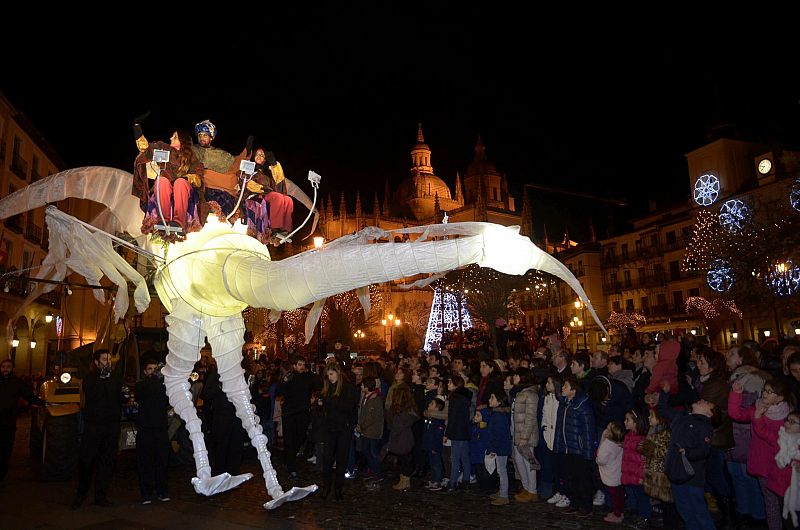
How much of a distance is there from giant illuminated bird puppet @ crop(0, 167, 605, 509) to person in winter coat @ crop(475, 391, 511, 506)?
255 centimetres

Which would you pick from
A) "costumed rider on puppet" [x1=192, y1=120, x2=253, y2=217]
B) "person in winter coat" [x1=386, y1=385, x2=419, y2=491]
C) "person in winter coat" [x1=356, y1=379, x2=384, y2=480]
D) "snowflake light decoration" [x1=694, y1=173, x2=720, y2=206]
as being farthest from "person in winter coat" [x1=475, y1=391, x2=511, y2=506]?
"snowflake light decoration" [x1=694, y1=173, x2=720, y2=206]

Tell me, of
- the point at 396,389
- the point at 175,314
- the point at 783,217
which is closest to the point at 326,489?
the point at 396,389

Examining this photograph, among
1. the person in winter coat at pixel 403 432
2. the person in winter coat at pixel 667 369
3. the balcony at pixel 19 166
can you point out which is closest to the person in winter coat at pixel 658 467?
the person in winter coat at pixel 667 369

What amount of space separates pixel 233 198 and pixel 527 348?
39.4 ft

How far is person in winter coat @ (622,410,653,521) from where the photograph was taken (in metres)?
6.74

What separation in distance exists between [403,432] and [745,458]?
174 inches

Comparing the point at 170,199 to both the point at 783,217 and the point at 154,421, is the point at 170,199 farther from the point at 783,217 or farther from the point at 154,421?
the point at 783,217

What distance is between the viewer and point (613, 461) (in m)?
6.93

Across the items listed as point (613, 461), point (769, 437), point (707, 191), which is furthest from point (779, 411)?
point (707, 191)

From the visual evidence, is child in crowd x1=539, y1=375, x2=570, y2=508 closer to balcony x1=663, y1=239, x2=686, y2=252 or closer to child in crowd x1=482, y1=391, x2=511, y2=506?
child in crowd x1=482, y1=391, x2=511, y2=506

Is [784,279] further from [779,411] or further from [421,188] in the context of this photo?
[421,188]

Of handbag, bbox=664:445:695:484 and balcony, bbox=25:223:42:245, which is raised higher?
balcony, bbox=25:223:42:245

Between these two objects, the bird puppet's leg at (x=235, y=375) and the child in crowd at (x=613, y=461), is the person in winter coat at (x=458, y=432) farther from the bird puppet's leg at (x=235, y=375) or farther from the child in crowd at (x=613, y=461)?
the bird puppet's leg at (x=235, y=375)

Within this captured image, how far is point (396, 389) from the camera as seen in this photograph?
9.10m
